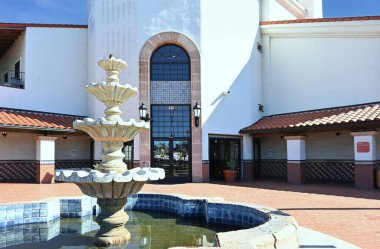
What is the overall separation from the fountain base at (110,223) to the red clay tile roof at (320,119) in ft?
35.5

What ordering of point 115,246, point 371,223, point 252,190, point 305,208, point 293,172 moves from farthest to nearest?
point 293,172
point 252,190
point 305,208
point 371,223
point 115,246

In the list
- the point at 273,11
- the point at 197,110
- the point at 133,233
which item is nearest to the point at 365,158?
the point at 197,110

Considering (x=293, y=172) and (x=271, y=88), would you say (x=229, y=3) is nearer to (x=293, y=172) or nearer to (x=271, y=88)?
(x=271, y=88)

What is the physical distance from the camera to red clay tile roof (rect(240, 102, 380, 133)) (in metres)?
14.0

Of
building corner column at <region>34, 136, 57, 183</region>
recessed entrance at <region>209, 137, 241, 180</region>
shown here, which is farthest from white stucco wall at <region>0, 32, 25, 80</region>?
recessed entrance at <region>209, 137, 241, 180</region>

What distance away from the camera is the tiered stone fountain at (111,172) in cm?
581

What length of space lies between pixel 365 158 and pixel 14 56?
19.8m

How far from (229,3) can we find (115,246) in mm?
14824

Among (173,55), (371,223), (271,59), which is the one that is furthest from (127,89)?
(271,59)

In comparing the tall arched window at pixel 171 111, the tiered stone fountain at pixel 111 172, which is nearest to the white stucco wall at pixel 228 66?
the tall arched window at pixel 171 111

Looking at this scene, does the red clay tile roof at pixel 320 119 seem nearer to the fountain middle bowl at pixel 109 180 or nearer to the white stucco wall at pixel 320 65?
the white stucco wall at pixel 320 65

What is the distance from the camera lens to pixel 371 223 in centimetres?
734

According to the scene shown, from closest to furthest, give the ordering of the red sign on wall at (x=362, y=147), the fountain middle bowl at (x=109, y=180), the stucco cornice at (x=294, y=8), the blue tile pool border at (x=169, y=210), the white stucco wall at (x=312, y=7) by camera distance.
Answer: the fountain middle bowl at (x=109, y=180), the blue tile pool border at (x=169, y=210), the red sign on wall at (x=362, y=147), the stucco cornice at (x=294, y=8), the white stucco wall at (x=312, y=7)

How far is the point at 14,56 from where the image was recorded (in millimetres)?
20703
